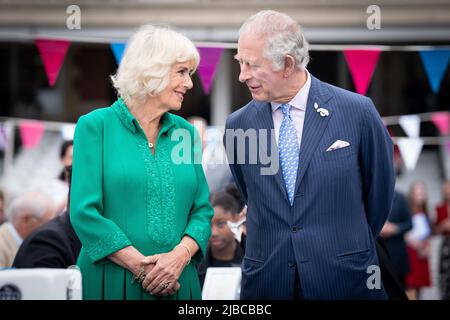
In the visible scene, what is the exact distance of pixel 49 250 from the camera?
4785 mm

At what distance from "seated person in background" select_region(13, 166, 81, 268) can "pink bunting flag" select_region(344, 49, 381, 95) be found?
101 inches

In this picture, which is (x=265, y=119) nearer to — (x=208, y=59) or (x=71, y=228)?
(x=71, y=228)

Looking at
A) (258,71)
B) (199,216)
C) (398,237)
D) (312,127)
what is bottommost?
(398,237)

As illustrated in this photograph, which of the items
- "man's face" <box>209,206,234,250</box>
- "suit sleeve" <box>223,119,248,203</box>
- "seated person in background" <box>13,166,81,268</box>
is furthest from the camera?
"man's face" <box>209,206,234,250</box>

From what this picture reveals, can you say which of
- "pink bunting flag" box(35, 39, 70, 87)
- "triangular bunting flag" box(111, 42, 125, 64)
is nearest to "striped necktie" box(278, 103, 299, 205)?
"triangular bunting flag" box(111, 42, 125, 64)

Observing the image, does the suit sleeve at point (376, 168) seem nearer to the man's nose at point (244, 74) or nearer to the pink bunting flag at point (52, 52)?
the man's nose at point (244, 74)

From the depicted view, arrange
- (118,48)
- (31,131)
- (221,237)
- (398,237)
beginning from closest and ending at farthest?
(221,237), (118,48), (398,237), (31,131)

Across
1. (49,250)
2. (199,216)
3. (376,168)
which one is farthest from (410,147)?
(199,216)

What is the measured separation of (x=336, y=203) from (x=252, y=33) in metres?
0.84

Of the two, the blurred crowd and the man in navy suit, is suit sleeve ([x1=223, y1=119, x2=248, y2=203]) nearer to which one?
the man in navy suit

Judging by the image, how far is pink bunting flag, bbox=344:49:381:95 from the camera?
249 inches

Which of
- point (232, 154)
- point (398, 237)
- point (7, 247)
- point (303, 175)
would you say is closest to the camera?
point (303, 175)

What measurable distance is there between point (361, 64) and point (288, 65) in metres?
2.54
